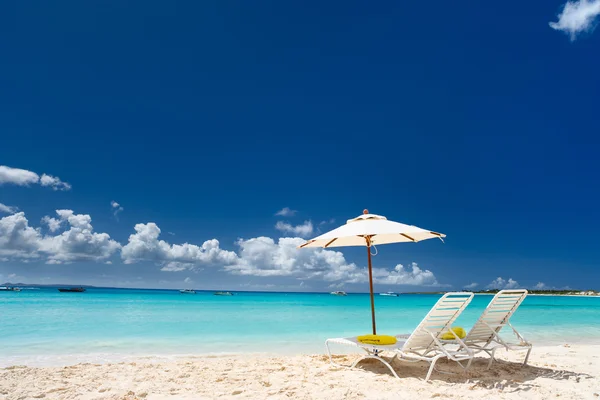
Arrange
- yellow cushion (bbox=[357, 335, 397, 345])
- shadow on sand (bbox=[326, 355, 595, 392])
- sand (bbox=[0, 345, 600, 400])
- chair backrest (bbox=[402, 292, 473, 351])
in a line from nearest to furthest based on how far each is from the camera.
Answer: sand (bbox=[0, 345, 600, 400]), shadow on sand (bbox=[326, 355, 595, 392]), chair backrest (bbox=[402, 292, 473, 351]), yellow cushion (bbox=[357, 335, 397, 345])

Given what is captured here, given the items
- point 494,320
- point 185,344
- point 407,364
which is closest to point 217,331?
point 185,344

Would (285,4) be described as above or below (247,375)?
above

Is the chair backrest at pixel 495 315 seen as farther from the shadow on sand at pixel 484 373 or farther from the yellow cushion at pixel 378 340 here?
the yellow cushion at pixel 378 340

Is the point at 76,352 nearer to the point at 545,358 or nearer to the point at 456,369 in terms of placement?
the point at 456,369

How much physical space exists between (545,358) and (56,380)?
716 cm

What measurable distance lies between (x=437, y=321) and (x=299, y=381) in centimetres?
180

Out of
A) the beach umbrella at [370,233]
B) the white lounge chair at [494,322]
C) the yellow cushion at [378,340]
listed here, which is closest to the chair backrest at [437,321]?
the white lounge chair at [494,322]

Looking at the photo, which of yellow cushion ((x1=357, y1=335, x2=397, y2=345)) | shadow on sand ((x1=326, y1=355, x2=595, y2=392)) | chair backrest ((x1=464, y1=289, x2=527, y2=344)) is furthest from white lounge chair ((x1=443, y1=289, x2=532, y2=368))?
yellow cushion ((x1=357, y1=335, x2=397, y2=345))

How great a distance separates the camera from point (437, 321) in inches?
185

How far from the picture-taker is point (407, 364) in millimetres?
5445

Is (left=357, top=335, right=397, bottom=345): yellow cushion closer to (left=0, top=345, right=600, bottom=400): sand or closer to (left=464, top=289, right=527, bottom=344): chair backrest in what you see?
(left=0, top=345, right=600, bottom=400): sand

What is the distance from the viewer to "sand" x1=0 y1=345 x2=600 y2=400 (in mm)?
4062

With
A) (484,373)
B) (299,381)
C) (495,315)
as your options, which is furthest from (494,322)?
(299,381)

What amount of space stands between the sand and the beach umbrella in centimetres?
127
